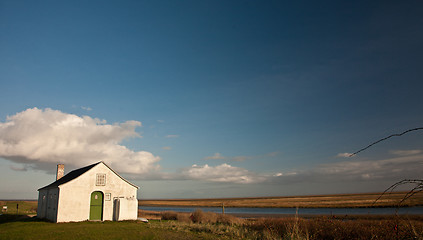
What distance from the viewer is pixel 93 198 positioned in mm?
30203

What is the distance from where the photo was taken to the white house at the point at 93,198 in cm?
2838

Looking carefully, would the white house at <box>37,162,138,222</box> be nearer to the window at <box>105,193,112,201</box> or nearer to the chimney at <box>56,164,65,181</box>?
the window at <box>105,193,112,201</box>

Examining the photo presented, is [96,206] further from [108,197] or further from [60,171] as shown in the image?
[60,171]

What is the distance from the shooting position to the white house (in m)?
28.4

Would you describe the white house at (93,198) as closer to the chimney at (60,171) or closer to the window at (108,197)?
the window at (108,197)

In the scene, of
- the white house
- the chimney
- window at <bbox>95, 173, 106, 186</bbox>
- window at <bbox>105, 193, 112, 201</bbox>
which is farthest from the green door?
the chimney

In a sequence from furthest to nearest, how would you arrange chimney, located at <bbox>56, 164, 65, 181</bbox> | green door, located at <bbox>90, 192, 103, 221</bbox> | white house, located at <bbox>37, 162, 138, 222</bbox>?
chimney, located at <bbox>56, 164, 65, 181</bbox> < green door, located at <bbox>90, 192, 103, 221</bbox> < white house, located at <bbox>37, 162, 138, 222</bbox>

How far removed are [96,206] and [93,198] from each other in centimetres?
91

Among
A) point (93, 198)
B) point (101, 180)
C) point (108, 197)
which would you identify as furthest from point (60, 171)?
point (108, 197)

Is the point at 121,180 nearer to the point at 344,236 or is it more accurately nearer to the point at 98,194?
the point at 98,194

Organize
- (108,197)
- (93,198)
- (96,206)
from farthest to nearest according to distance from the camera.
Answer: (108,197) → (93,198) → (96,206)

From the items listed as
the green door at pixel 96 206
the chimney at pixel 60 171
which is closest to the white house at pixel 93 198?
the green door at pixel 96 206

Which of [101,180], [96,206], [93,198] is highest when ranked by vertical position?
[101,180]

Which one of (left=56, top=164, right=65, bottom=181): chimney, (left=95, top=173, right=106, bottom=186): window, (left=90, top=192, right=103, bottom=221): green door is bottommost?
(left=90, top=192, right=103, bottom=221): green door
